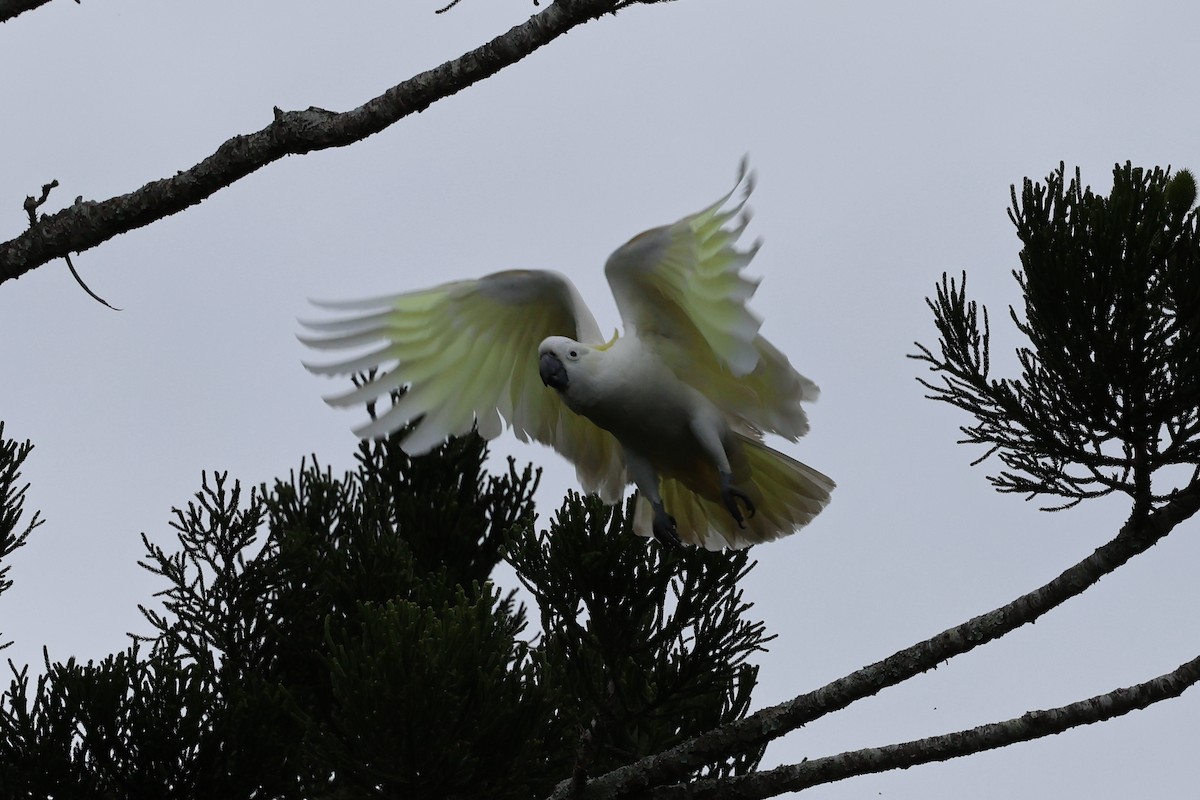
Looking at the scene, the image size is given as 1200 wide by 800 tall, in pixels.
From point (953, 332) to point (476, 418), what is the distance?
2.34 m

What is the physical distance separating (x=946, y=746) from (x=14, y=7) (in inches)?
123

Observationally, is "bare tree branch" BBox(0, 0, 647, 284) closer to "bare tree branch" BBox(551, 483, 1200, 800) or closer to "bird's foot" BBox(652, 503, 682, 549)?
"bare tree branch" BBox(551, 483, 1200, 800)

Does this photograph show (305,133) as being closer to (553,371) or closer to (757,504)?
(553,371)

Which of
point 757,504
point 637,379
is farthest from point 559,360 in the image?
point 757,504

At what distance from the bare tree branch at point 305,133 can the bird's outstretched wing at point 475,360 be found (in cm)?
157

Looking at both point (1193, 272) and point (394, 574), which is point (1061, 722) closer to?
point (1193, 272)

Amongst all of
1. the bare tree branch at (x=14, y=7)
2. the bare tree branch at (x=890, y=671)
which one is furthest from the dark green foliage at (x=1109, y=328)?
the bare tree branch at (x=14, y=7)

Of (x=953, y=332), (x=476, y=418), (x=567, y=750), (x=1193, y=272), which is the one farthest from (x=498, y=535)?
(x=1193, y=272)

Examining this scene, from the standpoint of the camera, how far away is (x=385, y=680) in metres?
4.32

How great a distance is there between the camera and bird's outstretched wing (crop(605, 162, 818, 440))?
4.53 meters

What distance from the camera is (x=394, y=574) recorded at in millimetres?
5449

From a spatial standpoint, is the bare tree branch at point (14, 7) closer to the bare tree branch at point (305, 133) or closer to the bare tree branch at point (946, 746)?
the bare tree branch at point (305, 133)

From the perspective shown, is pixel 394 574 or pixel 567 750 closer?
pixel 567 750

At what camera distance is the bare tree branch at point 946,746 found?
3557 millimetres
